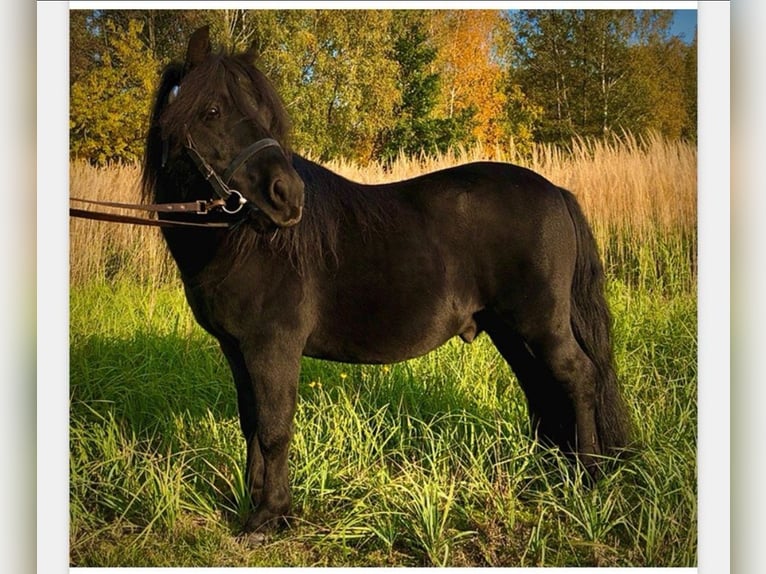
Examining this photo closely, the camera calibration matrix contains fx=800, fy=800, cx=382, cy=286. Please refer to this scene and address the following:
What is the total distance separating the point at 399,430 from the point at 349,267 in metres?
1.16

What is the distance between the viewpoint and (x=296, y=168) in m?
3.78

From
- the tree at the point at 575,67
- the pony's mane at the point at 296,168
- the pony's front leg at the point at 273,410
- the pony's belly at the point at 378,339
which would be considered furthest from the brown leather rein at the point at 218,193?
the tree at the point at 575,67

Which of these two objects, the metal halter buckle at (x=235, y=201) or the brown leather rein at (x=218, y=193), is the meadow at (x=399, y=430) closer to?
the brown leather rein at (x=218, y=193)

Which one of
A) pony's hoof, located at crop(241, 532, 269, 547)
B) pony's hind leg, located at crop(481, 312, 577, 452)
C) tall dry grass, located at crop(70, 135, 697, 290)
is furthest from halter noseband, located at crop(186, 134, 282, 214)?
pony's hoof, located at crop(241, 532, 269, 547)

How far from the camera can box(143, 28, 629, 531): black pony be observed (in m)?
3.50

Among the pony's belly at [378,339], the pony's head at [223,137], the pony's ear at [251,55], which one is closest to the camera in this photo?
the pony's head at [223,137]

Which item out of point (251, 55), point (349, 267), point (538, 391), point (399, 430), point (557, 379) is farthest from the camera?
point (399, 430)

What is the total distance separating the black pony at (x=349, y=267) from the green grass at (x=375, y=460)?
0.26 metres

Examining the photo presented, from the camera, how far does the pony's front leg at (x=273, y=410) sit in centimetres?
357

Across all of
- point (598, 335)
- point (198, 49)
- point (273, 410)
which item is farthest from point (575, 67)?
point (273, 410)

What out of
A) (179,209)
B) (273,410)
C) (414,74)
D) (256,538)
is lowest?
(256,538)

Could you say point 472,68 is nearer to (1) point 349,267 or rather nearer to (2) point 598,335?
(1) point 349,267
